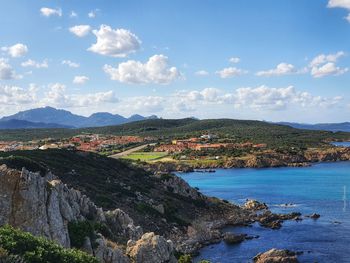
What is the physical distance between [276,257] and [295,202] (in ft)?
157

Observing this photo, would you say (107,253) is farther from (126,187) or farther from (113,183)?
(113,183)

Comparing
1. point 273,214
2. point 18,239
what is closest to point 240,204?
point 273,214

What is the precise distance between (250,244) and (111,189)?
2531cm

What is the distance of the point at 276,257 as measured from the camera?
58812mm

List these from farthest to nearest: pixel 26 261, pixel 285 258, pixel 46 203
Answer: pixel 285 258
pixel 46 203
pixel 26 261

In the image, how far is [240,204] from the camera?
10312 centimetres

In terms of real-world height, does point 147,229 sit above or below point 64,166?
below

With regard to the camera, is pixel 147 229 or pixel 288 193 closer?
pixel 147 229

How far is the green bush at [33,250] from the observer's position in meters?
23.8

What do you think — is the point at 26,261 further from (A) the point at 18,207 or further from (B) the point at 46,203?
(B) the point at 46,203

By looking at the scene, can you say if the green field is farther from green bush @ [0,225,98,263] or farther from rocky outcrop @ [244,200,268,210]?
green bush @ [0,225,98,263]

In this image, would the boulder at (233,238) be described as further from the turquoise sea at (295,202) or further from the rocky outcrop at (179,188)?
the rocky outcrop at (179,188)

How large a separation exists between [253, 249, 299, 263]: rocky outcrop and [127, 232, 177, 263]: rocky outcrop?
16868 mm

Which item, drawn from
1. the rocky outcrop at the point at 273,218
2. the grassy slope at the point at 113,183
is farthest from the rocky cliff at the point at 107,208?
the rocky outcrop at the point at 273,218
